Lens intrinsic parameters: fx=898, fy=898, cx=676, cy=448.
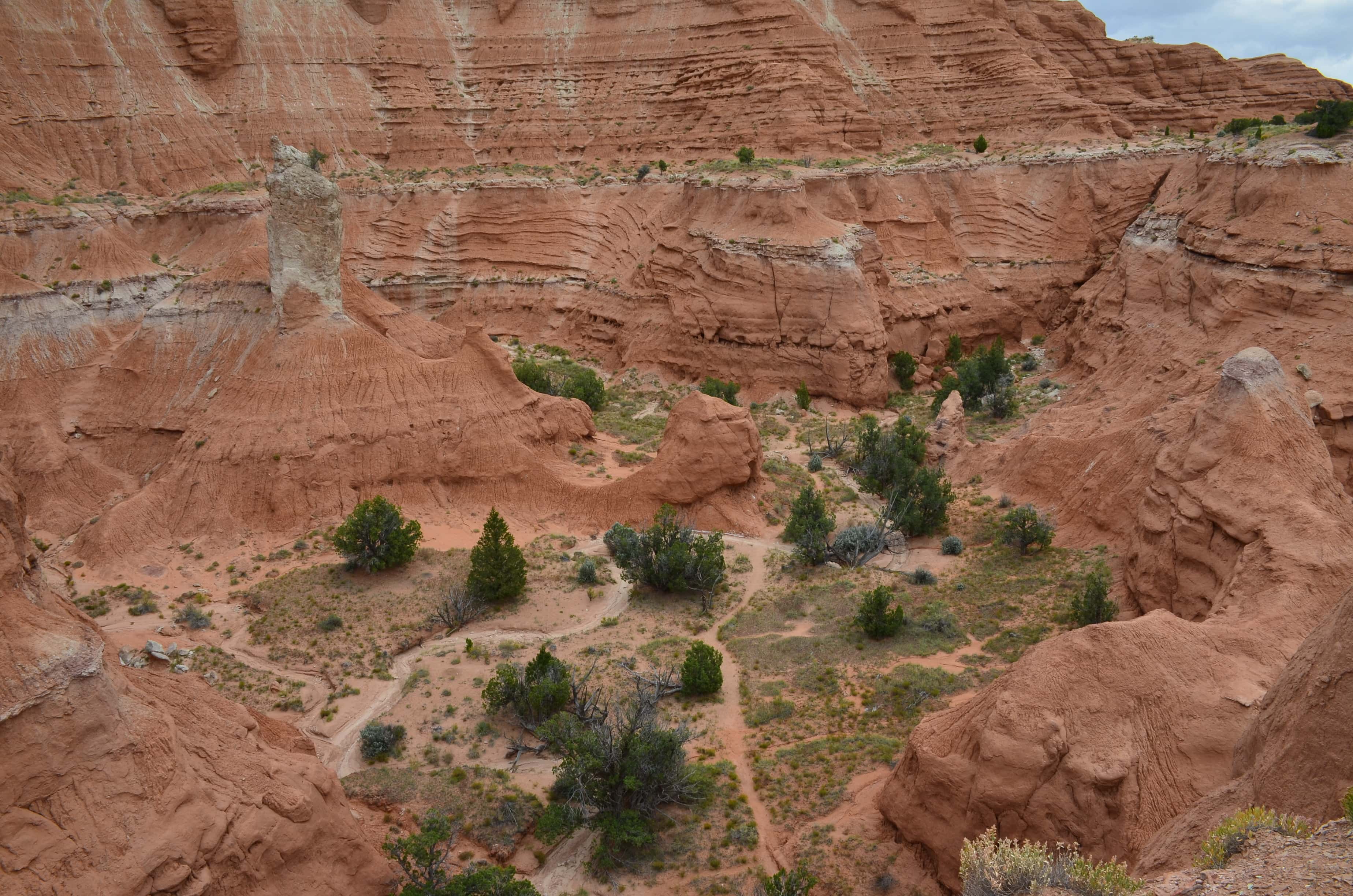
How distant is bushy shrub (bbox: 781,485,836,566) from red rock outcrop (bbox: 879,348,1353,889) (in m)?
10.5

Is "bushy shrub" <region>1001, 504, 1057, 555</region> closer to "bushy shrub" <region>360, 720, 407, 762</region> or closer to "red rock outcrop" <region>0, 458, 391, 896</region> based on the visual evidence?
"bushy shrub" <region>360, 720, 407, 762</region>

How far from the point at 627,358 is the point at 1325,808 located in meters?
39.6

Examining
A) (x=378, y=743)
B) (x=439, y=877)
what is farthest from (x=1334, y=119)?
(x=439, y=877)

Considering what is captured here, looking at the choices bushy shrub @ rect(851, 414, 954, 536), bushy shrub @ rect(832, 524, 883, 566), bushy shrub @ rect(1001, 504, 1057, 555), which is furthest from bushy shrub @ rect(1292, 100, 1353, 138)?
bushy shrub @ rect(832, 524, 883, 566)

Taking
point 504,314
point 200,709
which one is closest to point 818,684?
point 200,709

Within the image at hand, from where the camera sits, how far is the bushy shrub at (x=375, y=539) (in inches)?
1019

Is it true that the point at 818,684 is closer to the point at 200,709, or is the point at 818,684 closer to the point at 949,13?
the point at 200,709

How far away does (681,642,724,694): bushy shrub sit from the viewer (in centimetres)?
2081

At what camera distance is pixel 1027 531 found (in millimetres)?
25328

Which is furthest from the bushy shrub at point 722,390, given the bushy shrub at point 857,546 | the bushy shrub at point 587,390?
the bushy shrub at point 857,546

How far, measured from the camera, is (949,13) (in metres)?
57.4

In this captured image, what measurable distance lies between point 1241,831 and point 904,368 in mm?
37551

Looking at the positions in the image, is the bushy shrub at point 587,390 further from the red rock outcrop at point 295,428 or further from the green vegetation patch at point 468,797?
the green vegetation patch at point 468,797

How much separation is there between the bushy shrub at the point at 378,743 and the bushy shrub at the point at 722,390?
22.5 meters
